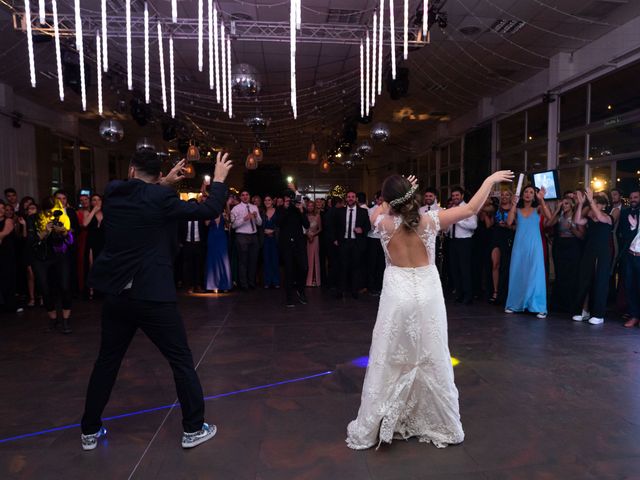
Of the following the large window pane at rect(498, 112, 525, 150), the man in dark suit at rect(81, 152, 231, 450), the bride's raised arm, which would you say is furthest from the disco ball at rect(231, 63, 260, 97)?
the large window pane at rect(498, 112, 525, 150)

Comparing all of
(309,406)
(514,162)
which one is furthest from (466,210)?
(514,162)

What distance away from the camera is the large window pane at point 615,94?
7331mm

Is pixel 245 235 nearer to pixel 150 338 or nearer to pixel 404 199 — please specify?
pixel 150 338

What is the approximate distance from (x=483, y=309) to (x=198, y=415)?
4.53 meters

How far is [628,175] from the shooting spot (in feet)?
25.2

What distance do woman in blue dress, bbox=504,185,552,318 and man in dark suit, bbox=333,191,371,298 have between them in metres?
2.15

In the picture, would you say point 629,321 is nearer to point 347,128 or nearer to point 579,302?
point 579,302

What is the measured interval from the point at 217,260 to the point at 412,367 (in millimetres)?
5532

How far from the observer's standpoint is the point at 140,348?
14.0 ft

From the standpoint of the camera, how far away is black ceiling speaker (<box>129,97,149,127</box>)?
9781 millimetres

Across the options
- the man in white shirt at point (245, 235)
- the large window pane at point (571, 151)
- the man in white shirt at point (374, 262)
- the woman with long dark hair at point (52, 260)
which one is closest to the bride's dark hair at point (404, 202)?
the woman with long dark hair at point (52, 260)

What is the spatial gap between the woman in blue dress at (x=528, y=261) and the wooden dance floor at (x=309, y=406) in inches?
20.9

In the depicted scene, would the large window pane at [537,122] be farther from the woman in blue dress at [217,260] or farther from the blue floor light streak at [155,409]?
the blue floor light streak at [155,409]

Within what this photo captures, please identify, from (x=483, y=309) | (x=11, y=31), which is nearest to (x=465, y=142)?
(x=483, y=309)
